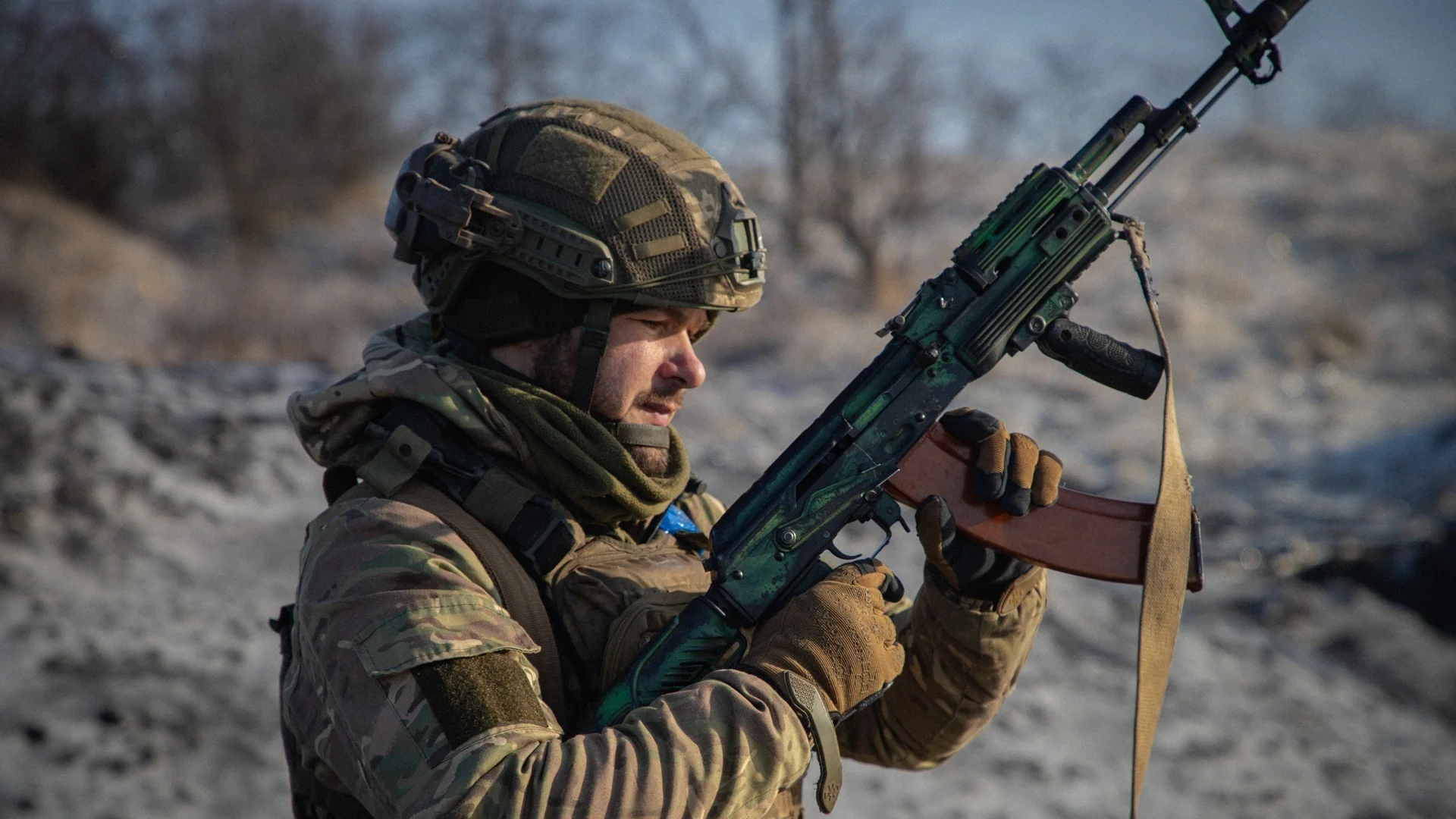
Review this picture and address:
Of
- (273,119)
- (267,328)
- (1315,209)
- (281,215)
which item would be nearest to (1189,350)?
(1315,209)

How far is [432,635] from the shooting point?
5.72 feet

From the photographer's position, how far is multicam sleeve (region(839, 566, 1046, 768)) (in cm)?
236

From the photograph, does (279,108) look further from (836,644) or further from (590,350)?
(836,644)

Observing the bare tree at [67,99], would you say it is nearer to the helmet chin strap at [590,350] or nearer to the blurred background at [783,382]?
the blurred background at [783,382]

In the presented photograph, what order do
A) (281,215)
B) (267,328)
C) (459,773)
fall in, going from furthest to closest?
1. (281,215)
2. (267,328)
3. (459,773)

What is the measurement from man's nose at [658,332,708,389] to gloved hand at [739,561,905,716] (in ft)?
1.85

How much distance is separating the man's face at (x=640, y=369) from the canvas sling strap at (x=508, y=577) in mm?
371

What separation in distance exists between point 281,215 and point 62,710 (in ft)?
49.8

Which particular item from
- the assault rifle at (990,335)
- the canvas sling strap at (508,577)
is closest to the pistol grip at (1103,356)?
the assault rifle at (990,335)

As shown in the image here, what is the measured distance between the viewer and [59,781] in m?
3.62

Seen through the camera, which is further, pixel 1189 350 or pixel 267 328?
pixel 1189 350

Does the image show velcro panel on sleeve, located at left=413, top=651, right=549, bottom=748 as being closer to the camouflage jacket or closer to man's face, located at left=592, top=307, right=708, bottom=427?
the camouflage jacket

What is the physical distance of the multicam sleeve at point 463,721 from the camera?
1.67m

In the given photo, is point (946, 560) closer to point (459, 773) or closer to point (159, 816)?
point (459, 773)
